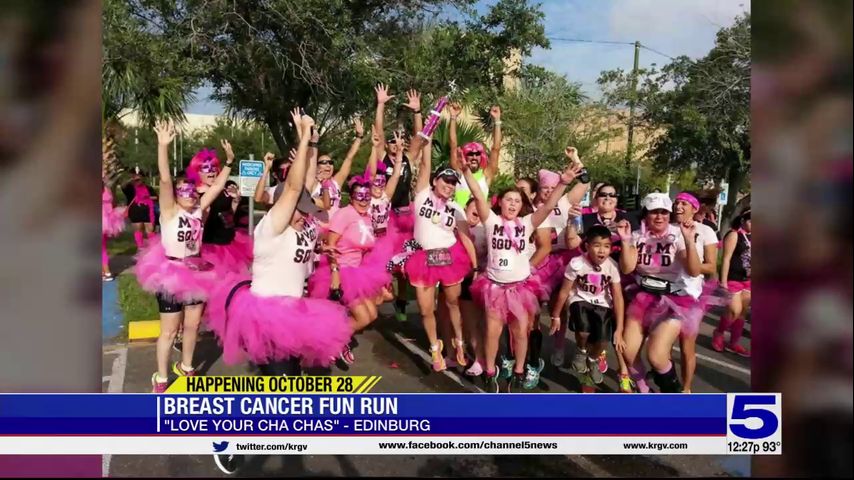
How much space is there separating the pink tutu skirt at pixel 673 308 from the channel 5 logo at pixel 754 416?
934 mm

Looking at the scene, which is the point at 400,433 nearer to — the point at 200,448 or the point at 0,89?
the point at 200,448

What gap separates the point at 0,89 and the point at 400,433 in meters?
2.39

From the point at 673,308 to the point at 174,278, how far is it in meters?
3.35

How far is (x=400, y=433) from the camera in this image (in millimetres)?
2785

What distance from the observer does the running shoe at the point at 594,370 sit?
4.09 metres

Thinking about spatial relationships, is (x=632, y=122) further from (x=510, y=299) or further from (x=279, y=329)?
(x=279, y=329)

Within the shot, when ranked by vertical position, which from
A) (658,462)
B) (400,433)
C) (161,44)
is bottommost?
(658,462)

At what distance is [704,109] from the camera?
541cm

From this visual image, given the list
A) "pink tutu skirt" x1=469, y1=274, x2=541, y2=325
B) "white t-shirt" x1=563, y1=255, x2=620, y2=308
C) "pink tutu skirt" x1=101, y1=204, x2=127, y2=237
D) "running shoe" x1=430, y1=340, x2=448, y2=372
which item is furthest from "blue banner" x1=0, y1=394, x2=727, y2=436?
"pink tutu skirt" x1=101, y1=204, x2=127, y2=237

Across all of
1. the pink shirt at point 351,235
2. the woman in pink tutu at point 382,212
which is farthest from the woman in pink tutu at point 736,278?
the pink shirt at point 351,235

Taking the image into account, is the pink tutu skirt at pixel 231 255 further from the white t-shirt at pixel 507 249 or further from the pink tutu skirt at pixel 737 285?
the pink tutu skirt at pixel 737 285

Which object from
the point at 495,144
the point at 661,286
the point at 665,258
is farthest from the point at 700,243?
the point at 495,144

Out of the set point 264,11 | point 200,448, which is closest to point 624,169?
point 264,11

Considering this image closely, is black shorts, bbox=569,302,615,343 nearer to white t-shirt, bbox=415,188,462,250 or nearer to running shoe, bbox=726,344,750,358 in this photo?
white t-shirt, bbox=415,188,462,250
